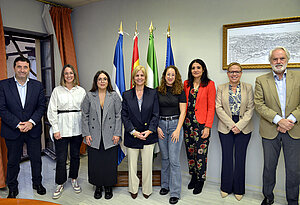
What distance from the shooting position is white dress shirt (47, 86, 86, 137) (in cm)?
272

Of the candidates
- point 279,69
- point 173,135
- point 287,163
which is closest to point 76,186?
point 173,135

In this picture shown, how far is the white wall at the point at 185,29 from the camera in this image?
110 inches

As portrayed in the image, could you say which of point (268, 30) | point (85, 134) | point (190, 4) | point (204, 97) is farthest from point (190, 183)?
point (190, 4)

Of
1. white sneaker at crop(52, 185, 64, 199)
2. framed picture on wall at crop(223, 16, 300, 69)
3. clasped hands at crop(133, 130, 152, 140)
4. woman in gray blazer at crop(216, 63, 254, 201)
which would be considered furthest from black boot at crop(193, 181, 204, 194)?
white sneaker at crop(52, 185, 64, 199)

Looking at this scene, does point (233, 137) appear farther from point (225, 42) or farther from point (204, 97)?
point (225, 42)

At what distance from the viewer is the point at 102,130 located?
8.68 ft

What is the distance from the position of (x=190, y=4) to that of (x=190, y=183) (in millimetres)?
2382

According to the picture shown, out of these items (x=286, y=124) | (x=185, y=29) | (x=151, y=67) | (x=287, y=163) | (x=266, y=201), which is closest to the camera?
(x=286, y=124)

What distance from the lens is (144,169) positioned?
2678 millimetres

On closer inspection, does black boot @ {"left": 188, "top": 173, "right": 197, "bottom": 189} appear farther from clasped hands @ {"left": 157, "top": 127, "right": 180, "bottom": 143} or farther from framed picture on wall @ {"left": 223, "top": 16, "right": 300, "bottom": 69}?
framed picture on wall @ {"left": 223, "top": 16, "right": 300, "bottom": 69}

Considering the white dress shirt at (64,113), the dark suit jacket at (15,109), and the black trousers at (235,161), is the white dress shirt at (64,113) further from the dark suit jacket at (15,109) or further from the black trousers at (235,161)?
the black trousers at (235,161)

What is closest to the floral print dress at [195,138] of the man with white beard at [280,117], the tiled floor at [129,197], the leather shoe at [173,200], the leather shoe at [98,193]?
the tiled floor at [129,197]

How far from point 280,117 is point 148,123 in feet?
4.52

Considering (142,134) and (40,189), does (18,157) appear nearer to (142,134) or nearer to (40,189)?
(40,189)
